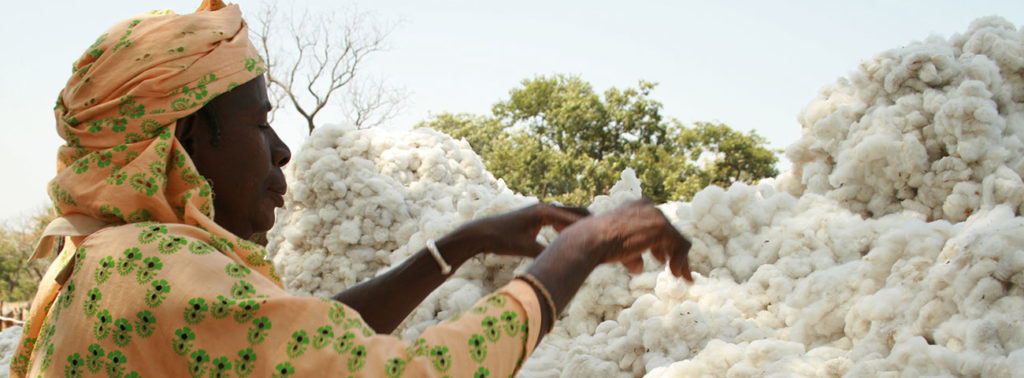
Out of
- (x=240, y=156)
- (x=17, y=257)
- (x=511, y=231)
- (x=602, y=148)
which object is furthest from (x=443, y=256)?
(x=17, y=257)

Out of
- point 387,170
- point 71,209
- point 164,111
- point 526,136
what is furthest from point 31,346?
point 526,136

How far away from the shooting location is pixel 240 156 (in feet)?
4.83

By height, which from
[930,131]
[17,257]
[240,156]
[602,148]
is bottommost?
[17,257]

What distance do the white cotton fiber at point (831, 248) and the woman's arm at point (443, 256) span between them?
50cm

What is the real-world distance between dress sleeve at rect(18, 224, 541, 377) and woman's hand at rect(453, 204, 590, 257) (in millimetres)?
568

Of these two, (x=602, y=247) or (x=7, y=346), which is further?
(x=7, y=346)

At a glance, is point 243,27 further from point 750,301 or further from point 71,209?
point 750,301

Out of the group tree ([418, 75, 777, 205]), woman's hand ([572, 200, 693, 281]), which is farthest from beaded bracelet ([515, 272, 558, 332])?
tree ([418, 75, 777, 205])

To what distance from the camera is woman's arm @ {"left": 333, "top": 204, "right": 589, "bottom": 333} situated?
1.77 meters

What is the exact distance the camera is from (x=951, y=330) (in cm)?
174

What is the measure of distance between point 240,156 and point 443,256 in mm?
514

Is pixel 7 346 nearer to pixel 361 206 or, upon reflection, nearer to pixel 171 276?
pixel 361 206

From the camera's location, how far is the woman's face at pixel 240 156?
143 cm

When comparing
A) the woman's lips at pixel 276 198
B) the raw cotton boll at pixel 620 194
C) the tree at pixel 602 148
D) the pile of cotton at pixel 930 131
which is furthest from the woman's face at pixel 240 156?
the tree at pixel 602 148
